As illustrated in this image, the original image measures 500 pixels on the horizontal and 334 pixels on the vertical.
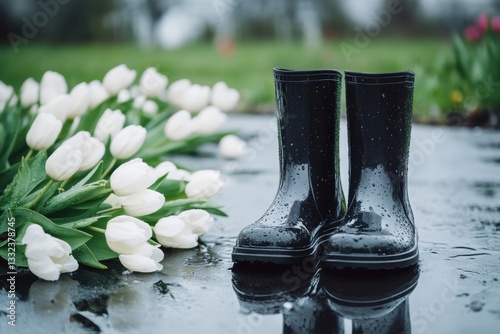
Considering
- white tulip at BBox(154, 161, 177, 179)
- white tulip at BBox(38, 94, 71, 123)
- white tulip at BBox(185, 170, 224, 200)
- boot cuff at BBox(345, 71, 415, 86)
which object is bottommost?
white tulip at BBox(185, 170, 224, 200)

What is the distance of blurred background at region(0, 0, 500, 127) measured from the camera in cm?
502

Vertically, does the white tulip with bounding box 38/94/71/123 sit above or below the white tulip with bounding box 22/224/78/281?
above

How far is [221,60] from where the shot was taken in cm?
945

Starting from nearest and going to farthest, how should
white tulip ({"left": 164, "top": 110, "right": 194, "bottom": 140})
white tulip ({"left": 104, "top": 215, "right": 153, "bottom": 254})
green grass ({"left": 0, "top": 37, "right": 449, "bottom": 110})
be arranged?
white tulip ({"left": 104, "top": 215, "right": 153, "bottom": 254}) → white tulip ({"left": 164, "top": 110, "right": 194, "bottom": 140}) → green grass ({"left": 0, "top": 37, "right": 449, "bottom": 110})

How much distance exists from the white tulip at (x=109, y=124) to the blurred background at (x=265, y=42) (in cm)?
325

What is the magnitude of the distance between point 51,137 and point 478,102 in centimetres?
368

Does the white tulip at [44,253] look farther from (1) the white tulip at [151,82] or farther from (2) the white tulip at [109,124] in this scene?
(1) the white tulip at [151,82]

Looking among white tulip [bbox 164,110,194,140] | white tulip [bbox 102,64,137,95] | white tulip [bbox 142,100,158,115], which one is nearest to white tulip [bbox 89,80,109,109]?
white tulip [bbox 102,64,137,95]

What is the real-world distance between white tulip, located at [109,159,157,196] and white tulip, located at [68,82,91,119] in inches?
23.1

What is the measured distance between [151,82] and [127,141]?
69 cm

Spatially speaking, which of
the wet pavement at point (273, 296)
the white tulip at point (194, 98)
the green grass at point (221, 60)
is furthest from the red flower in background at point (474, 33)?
the wet pavement at point (273, 296)

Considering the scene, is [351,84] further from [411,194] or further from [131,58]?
[131,58]

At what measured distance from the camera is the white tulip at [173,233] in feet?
5.91

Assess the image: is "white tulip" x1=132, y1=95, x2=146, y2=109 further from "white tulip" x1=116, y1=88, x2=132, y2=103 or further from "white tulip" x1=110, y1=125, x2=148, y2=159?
"white tulip" x1=110, y1=125, x2=148, y2=159
